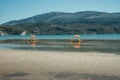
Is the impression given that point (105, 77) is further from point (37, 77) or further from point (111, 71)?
point (37, 77)

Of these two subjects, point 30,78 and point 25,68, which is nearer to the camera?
point 30,78

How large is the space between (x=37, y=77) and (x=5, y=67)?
5.53m

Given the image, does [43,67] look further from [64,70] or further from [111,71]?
[111,71]

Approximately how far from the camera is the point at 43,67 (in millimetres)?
22516

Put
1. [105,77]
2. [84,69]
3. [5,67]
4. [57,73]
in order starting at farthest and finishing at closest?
[5,67] < [84,69] < [57,73] < [105,77]

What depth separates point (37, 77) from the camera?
18281 mm

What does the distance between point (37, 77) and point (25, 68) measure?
410 centimetres

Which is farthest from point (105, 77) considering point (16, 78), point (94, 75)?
point (16, 78)

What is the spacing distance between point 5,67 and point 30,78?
560cm

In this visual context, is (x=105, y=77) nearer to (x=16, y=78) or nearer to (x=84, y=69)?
(x=84, y=69)

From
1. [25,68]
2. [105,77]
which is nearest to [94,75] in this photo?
[105,77]

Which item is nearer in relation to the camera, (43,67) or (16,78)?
(16,78)

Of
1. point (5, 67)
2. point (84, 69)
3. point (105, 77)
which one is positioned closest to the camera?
point (105, 77)

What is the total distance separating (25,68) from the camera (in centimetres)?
2222
